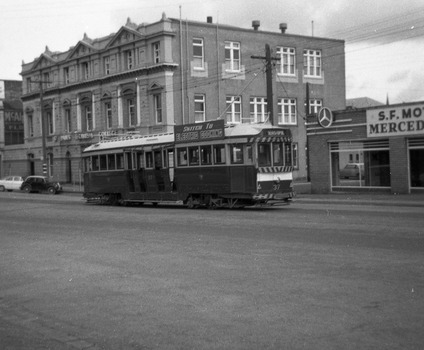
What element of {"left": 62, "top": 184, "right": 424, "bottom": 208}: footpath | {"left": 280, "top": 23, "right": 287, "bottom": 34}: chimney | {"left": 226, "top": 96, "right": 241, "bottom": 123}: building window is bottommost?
{"left": 62, "top": 184, "right": 424, "bottom": 208}: footpath

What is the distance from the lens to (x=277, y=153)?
79.3ft

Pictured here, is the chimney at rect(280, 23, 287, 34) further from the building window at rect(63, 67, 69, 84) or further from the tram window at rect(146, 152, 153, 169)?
the tram window at rect(146, 152, 153, 169)

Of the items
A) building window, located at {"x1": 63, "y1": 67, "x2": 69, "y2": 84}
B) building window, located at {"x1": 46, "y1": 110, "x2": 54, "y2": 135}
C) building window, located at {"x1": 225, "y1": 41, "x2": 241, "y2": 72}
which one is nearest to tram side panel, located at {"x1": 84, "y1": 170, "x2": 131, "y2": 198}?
building window, located at {"x1": 225, "y1": 41, "x2": 241, "y2": 72}

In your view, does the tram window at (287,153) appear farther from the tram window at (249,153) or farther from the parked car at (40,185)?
the parked car at (40,185)

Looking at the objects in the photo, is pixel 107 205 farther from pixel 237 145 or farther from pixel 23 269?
pixel 23 269

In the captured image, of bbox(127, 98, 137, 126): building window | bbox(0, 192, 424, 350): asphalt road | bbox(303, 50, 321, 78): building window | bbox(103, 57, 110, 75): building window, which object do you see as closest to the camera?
bbox(0, 192, 424, 350): asphalt road

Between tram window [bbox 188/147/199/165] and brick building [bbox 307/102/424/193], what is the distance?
1137 cm

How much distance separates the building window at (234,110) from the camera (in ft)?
173

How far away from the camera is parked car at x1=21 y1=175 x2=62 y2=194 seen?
50.3 meters

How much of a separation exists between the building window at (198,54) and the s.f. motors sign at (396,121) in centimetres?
2092

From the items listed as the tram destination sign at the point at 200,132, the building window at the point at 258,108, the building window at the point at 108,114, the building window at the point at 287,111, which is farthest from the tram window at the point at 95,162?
the building window at the point at 287,111

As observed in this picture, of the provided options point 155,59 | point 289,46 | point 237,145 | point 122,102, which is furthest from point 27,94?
point 237,145

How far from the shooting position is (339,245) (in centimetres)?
1280

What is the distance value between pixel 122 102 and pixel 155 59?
19.7 ft
